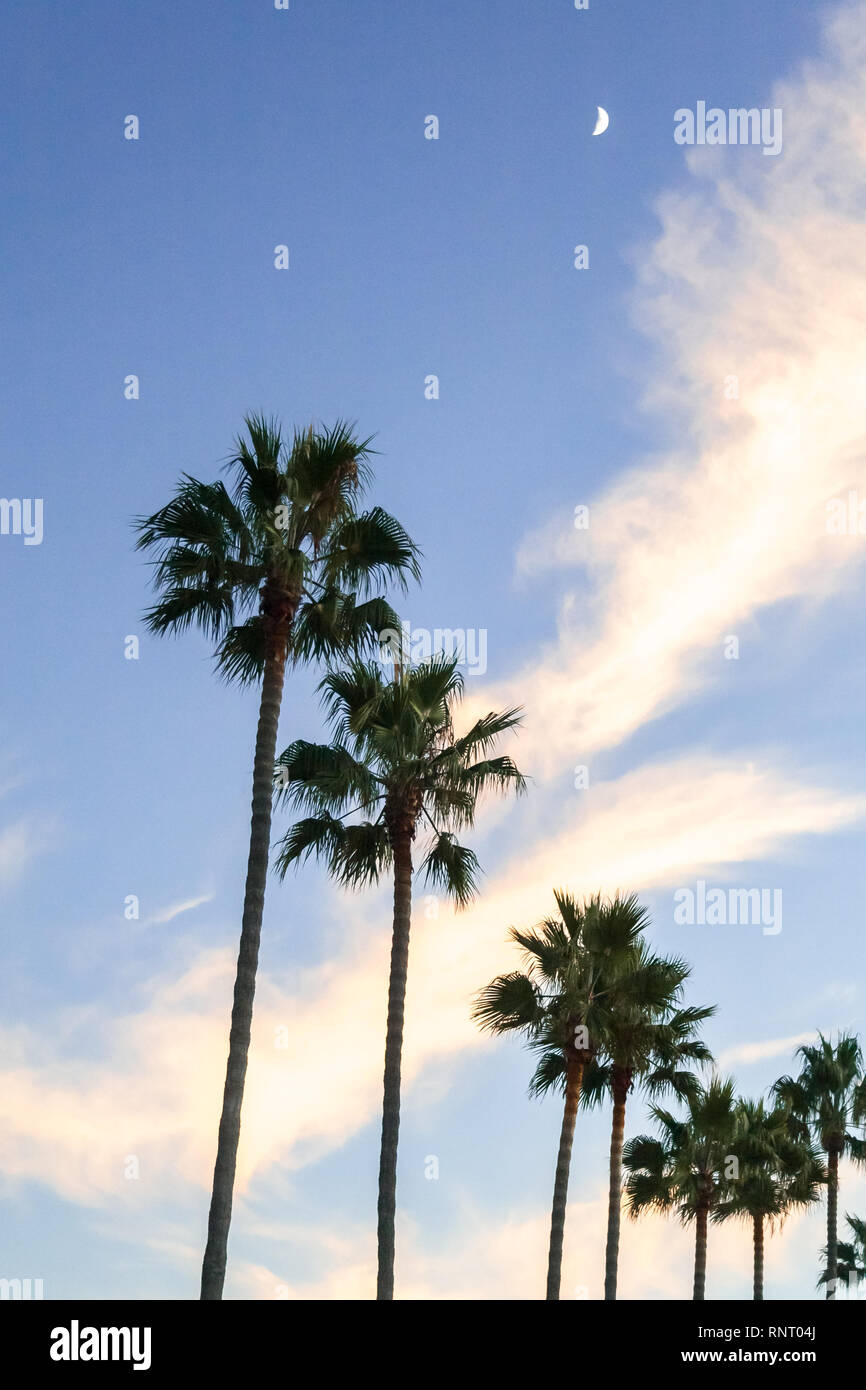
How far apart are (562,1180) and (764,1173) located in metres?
17.2

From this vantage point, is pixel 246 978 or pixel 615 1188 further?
pixel 615 1188

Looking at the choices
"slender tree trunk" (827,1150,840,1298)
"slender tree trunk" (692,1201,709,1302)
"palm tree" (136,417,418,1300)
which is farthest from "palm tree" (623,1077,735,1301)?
"palm tree" (136,417,418,1300)

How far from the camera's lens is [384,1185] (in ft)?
75.8

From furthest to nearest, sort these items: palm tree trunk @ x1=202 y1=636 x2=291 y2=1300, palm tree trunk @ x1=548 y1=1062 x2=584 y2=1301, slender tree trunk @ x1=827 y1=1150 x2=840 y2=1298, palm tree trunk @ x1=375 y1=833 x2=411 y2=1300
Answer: slender tree trunk @ x1=827 y1=1150 x2=840 y2=1298, palm tree trunk @ x1=548 y1=1062 x2=584 y2=1301, palm tree trunk @ x1=375 y1=833 x2=411 y2=1300, palm tree trunk @ x1=202 y1=636 x2=291 y2=1300

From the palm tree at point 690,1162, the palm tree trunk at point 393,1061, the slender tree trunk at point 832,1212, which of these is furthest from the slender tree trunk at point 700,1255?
the palm tree trunk at point 393,1061

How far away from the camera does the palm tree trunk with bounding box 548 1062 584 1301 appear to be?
28.6 m

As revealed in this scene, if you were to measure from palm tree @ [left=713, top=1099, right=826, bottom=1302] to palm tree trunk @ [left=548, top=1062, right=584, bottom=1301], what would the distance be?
12.1 m

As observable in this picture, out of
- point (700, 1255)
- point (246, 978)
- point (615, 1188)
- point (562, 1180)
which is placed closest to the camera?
point (246, 978)

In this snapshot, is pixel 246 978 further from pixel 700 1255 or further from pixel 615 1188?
pixel 700 1255

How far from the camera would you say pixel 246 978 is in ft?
66.2

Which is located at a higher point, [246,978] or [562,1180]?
[246,978]

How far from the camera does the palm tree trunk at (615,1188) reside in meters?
32.3

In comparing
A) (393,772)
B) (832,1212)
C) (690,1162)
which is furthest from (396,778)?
(832,1212)

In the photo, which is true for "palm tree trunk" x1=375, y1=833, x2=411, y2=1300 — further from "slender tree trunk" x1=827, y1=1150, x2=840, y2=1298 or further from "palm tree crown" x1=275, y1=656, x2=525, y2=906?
"slender tree trunk" x1=827, y1=1150, x2=840, y2=1298
